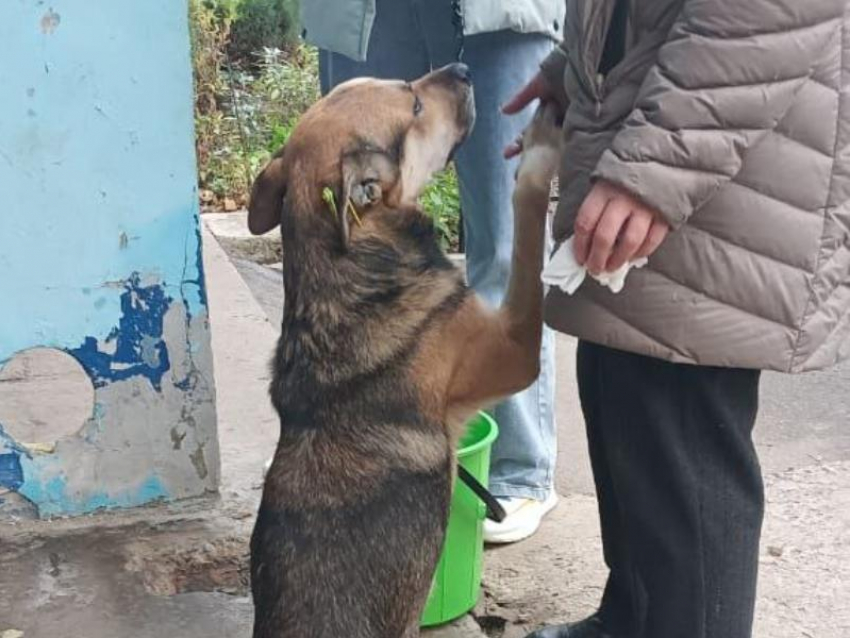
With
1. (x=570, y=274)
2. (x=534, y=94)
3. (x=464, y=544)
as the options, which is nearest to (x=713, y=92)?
(x=570, y=274)

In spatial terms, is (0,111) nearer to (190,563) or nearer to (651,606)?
(190,563)

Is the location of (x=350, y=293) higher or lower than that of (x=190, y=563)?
higher

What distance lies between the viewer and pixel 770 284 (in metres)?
2.14

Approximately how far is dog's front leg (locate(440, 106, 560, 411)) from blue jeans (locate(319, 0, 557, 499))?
0.58 metres

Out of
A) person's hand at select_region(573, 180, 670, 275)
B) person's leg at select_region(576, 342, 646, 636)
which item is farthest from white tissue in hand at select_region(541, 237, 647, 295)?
person's leg at select_region(576, 342, 646, 636)

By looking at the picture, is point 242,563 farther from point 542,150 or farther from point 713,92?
point 713,92

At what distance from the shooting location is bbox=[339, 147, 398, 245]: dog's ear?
2.82 metres

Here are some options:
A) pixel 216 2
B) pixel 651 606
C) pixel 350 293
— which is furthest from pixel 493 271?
pixel 216 2

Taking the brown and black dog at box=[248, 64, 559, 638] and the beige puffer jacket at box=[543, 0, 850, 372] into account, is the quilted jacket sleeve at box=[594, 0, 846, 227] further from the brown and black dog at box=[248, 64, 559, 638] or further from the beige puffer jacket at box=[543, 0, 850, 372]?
the brown and black dog at box=[248, 64, 559, 638]

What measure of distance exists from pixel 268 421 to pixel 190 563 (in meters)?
0.79

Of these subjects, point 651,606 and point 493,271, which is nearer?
point 651,606

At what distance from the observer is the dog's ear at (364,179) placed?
9.26 ft

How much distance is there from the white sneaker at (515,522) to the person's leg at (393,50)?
1363mm

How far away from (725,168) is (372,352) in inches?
43.8
